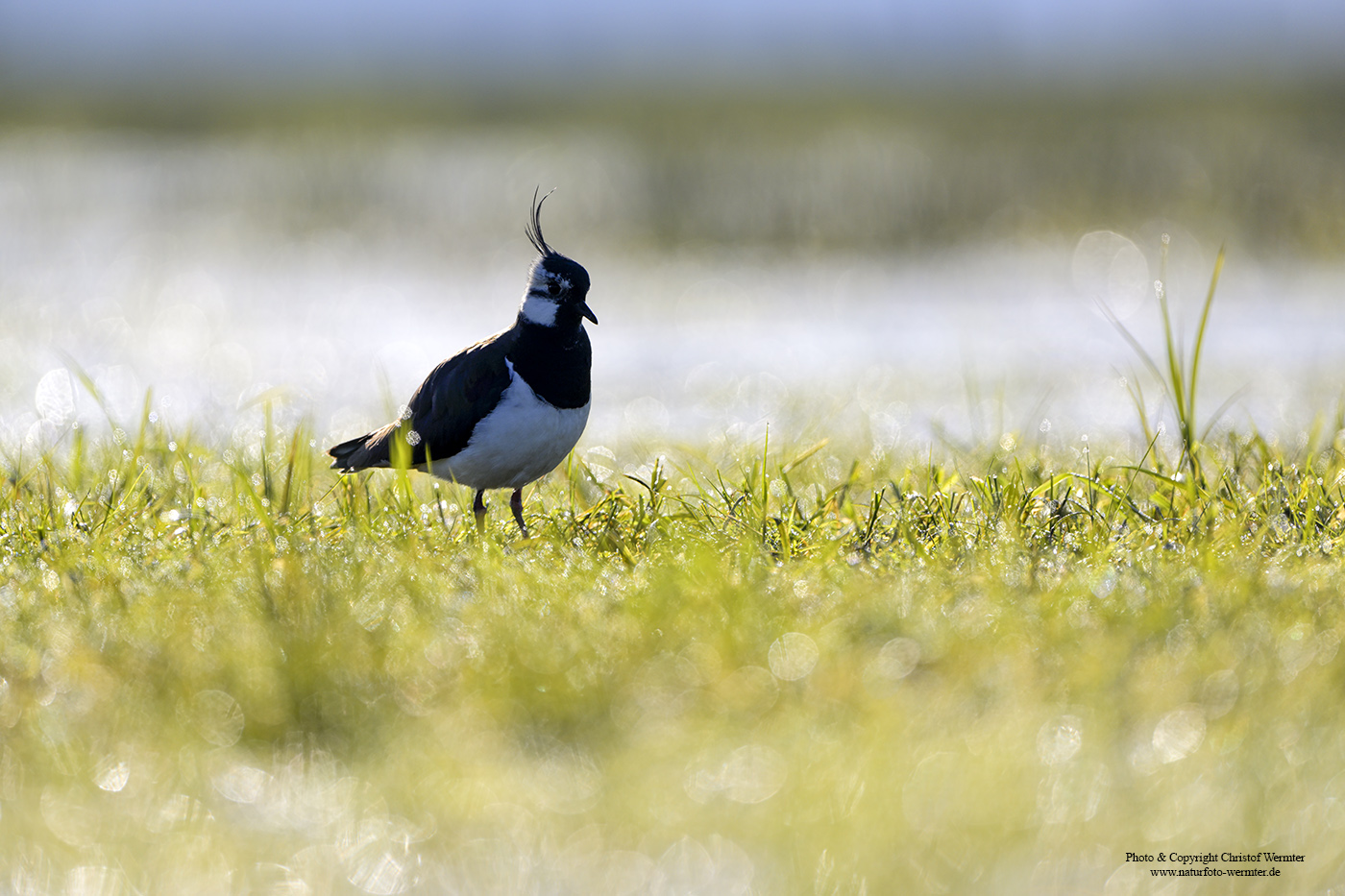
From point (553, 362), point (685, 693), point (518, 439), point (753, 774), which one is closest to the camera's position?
point (753, 774)

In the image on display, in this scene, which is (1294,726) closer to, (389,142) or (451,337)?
(451,337)

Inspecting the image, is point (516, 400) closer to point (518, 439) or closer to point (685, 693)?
point (518, 439)

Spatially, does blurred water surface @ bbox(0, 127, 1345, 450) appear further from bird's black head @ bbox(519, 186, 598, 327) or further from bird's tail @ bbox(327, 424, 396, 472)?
bird's black head @ bbox(519, 186, 598, 327)

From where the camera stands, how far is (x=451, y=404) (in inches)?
149

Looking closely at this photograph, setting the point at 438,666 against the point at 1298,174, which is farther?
the point at 1298,174

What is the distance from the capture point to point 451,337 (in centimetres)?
877

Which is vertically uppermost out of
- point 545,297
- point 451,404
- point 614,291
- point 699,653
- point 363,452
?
point 614,291

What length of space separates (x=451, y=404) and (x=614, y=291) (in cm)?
644

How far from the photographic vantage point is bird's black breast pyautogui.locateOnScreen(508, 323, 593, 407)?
3.69m

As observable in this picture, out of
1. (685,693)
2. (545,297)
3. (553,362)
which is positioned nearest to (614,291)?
(545,297)

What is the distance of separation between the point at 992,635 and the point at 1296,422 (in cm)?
359

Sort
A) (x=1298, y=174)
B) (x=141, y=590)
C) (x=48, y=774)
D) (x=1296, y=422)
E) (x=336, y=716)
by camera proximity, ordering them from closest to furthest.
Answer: (x=48, y=774)
(x=336, y=716)
(x=141, y=590)
(x=1296, y=422)
(x=1298, y=174)

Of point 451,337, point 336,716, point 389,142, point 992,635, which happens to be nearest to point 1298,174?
point 451,337

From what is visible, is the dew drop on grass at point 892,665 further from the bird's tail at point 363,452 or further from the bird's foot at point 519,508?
the bird's tail at point 363,452
